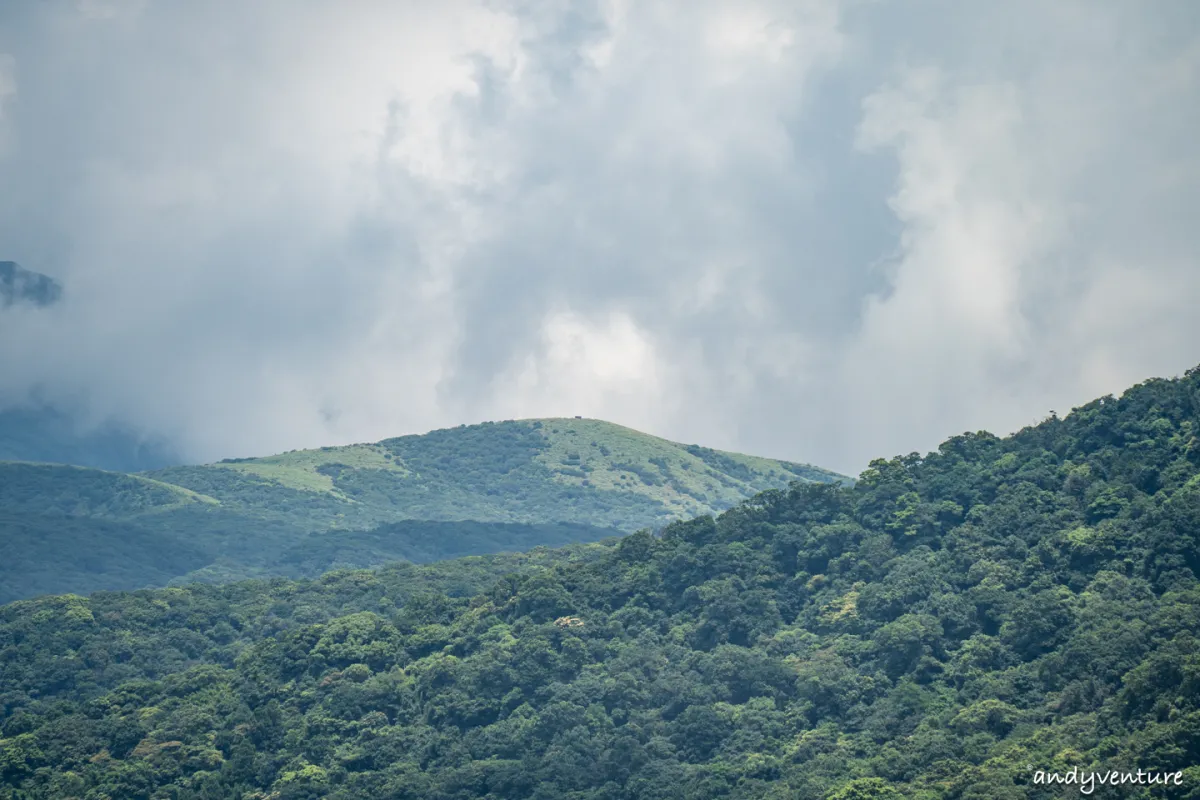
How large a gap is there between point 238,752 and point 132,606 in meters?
40.3

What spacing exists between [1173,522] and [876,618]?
20.4 metres

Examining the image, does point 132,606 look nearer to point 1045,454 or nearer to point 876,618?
point 876,618

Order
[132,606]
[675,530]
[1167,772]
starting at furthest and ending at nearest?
[132,606]
[675,530]
[1167,772]

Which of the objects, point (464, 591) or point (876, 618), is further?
point (464, 591)

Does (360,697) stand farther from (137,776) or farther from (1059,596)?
(1059,596)

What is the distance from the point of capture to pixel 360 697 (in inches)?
4254

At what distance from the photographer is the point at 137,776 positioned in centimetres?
10000

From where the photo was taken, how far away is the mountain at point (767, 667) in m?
83.3

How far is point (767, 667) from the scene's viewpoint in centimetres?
10175

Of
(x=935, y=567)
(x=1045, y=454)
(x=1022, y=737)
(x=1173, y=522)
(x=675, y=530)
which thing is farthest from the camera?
(x=675, y=530)

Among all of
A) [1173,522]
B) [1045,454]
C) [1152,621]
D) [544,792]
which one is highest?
[1045,454]

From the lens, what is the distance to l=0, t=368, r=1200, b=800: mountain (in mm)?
83312

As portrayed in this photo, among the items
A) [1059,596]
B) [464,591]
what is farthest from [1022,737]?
[464,591]

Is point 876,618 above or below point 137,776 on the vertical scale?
above
